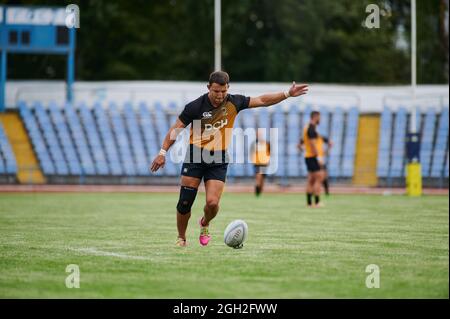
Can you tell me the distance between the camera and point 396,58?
154 ft

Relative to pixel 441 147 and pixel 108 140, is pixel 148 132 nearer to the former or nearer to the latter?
pixel 108 140

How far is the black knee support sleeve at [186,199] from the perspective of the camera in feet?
36.4

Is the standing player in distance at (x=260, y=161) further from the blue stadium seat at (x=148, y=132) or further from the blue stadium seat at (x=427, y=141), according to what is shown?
the blue stadium seat at (x=427, y=141)

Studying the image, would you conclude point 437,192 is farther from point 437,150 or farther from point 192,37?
point 192,37

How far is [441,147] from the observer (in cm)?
3325

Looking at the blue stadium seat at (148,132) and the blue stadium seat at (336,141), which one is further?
the blue stadium seat at (148,132)

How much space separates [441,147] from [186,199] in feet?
78.3

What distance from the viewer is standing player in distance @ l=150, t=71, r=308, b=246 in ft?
36.1

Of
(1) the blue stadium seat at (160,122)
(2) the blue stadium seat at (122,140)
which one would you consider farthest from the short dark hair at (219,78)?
(1) the blue stadium seat at (160,122)

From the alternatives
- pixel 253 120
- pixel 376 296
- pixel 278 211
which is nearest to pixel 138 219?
pixel 278 211

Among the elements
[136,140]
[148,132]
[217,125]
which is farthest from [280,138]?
[217,125]

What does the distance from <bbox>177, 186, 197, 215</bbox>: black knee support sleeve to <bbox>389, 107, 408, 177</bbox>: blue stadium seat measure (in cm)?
2200

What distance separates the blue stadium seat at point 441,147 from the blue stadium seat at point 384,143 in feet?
5.63

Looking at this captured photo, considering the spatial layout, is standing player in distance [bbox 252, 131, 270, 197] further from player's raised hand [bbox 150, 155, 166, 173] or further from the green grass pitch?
player's raised hand [bbox 150, 155, 166, 173]
